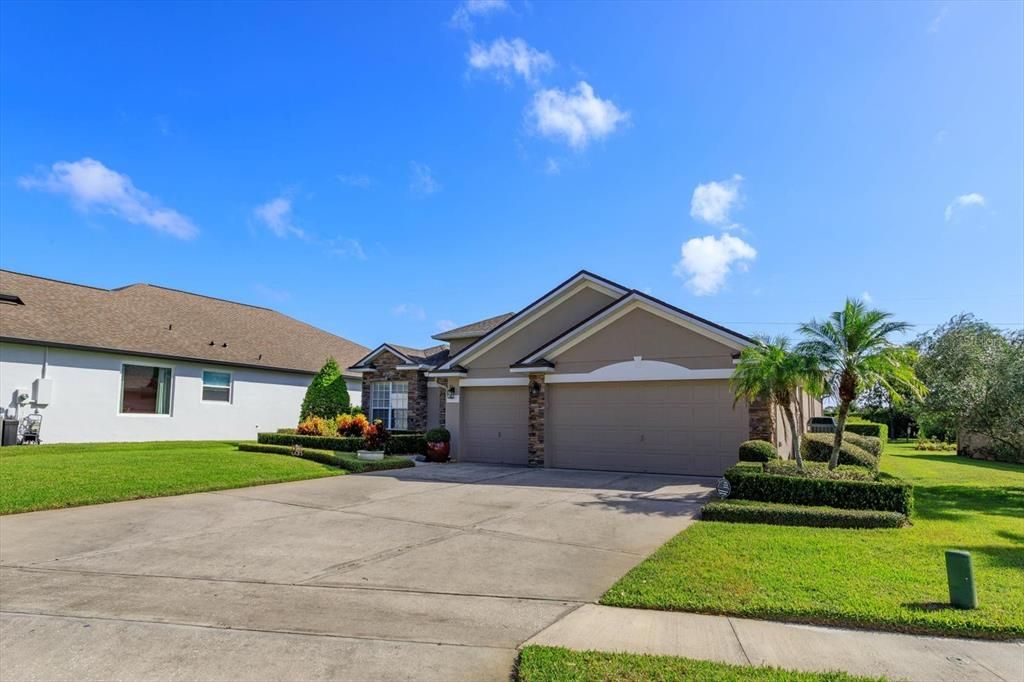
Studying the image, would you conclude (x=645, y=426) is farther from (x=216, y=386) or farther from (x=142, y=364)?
(x=142, y=364)

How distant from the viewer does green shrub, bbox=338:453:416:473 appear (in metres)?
16.1

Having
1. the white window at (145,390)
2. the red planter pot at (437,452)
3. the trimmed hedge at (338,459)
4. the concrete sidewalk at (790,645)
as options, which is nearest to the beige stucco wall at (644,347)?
the red planter pot at (437,452)

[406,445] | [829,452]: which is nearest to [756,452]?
[829,452]

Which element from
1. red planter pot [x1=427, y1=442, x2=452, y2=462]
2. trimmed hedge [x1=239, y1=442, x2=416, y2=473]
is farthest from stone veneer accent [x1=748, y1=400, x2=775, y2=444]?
trimmed hedge [x1=239, y1=442, x2=416, y2=473]

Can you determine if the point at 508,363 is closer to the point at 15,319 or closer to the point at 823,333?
the point at 823,333

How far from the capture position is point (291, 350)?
90.6ft

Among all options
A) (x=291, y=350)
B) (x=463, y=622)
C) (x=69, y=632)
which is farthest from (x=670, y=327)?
(x=291, y=350)

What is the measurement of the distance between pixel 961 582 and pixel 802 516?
12.4 ft

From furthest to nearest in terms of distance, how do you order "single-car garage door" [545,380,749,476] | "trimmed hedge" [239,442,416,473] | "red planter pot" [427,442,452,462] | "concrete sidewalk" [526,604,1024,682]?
"red planter pot" [427,442,452,462], "trimmed hedge" [239,442,416,473], "single-car garage door" [545,380,749,476], "concrete sidewalk" [526,604,1024,682]

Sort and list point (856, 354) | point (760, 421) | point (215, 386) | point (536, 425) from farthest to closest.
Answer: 1. point (215, 386)
2. point (536, 425)
3. point (760, 421)
4. point (856, 354)

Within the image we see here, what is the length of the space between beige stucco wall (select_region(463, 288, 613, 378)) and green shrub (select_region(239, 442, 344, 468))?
5250mm

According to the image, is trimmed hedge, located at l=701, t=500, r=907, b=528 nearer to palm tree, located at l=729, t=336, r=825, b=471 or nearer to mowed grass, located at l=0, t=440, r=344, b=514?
palm tree, located at l=729, t=336, r=825, b=471

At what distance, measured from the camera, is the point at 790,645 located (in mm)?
4770

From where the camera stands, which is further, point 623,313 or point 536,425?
point 536,425
